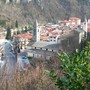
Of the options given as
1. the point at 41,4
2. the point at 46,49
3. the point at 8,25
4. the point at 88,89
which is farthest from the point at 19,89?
the point at 41,4

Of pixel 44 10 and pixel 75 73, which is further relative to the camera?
pixel 44 10

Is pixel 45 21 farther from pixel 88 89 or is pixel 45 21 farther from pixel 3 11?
pixel 88 89

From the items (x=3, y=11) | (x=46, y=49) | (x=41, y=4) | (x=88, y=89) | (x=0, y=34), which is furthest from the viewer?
(x=41, y=4)

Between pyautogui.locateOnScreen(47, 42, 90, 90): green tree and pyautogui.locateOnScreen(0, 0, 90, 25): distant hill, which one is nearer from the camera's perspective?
pyautogui.locateOnScreen(47, 42, 90, 90): green tree

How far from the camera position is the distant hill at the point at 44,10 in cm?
5366

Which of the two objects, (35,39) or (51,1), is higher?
(51,1)

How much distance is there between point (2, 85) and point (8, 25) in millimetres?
39859

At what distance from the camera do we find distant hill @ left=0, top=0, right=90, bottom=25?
53.7 meters

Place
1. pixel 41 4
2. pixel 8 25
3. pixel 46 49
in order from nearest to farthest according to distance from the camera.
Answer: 1. pixel 46 49
2. pixel 8 25
3. pixel 41 4

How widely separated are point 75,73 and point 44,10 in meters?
58.5

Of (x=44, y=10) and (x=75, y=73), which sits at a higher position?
(x=44, y=10)

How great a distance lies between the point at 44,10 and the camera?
60562 mm

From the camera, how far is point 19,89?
5.15m

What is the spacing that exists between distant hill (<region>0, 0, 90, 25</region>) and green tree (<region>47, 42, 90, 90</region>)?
4430 cm
